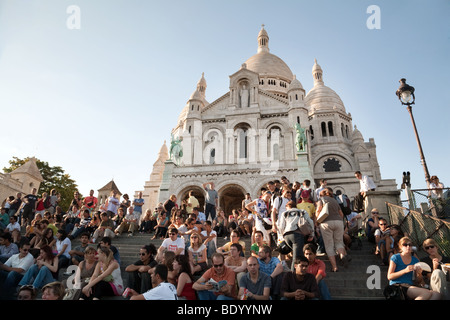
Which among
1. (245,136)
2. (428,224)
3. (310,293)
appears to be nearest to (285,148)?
(245,136)

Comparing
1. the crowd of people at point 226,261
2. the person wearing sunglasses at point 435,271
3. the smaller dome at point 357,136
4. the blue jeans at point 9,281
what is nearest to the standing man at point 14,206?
the crowd of people at point 226,261

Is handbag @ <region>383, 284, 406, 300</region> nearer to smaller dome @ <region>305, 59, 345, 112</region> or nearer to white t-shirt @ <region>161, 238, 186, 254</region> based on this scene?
white t-shirt @ <region>161, 238, 186, 254</region>

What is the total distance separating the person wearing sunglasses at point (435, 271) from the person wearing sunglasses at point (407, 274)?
160mm

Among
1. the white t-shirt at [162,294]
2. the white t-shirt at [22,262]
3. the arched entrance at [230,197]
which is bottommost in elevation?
the white t-shirt at [162,294]

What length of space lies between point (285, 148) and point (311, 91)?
19484mm

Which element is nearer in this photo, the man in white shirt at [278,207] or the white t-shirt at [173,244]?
the white t-shirt at [173,244]

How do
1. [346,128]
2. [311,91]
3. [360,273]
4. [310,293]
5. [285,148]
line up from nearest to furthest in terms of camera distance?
[310,293]
[360,273]
[285,148]
[346,128]
[311,91]

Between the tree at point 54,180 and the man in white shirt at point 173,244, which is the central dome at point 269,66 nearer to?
the tree at point 54,180

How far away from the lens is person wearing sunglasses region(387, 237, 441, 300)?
4.65 m

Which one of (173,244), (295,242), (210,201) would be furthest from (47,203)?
(295,242)

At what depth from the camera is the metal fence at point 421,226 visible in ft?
24.2

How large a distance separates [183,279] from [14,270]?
160 inches
